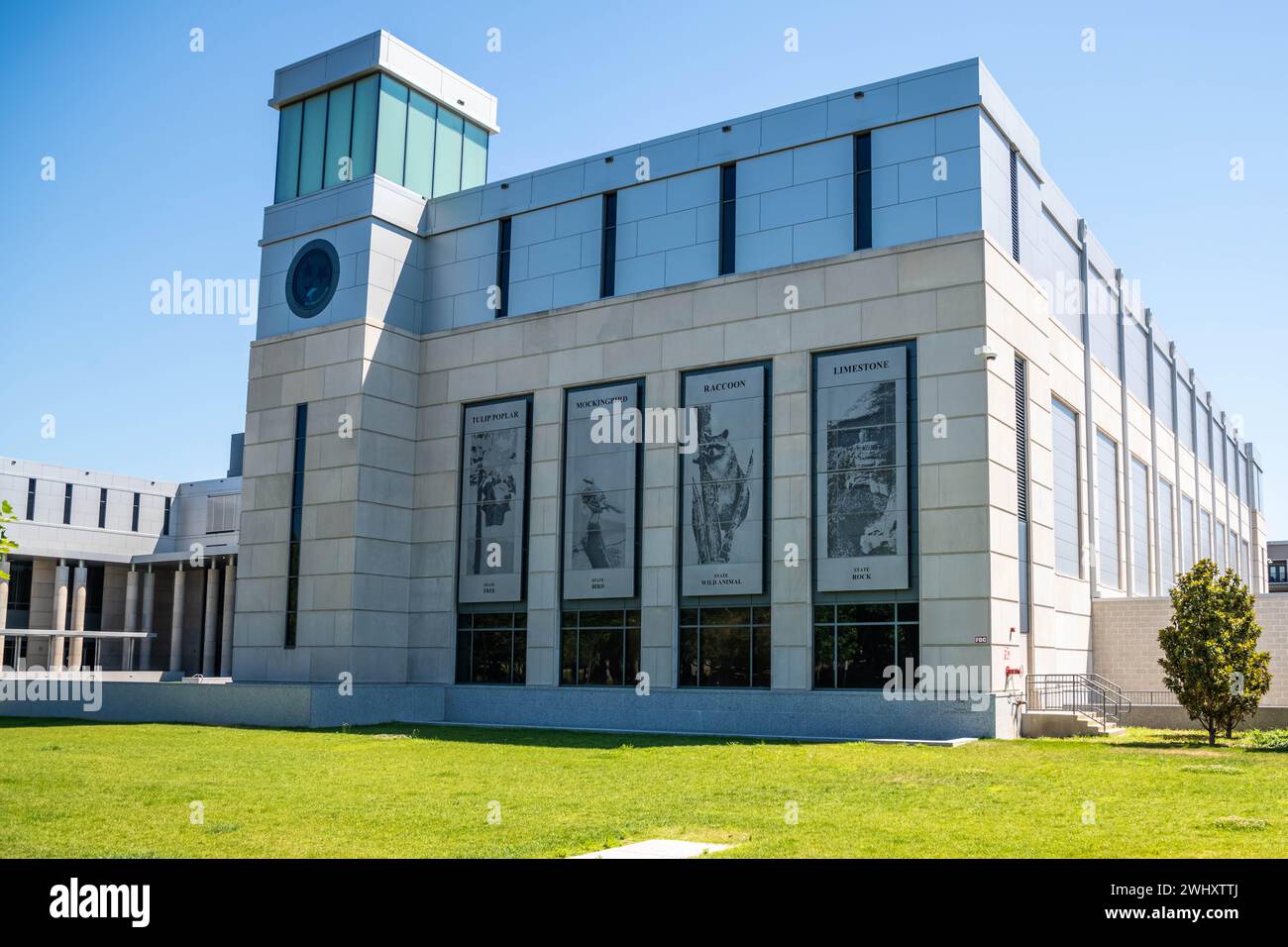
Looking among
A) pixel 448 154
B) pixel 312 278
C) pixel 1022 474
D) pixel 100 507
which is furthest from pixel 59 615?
pixel 1022 474

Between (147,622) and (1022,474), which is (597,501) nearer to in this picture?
(1022,474)

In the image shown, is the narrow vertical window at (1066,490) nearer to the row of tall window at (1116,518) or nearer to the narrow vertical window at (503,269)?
the row of tall window at (1116,518)

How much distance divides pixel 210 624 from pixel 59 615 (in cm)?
974

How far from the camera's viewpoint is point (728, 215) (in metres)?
37.7

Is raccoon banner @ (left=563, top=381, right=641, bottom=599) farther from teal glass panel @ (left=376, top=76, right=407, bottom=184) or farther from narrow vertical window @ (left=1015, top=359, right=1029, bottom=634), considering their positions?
teal glass panel @ (left=376, top=76, right=407, bottom=184)

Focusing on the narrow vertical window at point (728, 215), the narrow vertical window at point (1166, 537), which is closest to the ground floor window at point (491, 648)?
the narrow vertical window at point (728, 215)

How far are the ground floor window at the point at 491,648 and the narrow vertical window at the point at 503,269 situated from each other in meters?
10.9

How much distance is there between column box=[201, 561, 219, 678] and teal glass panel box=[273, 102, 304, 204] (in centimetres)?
3508

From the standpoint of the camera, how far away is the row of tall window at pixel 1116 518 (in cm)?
3988

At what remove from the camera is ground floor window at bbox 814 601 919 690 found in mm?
32281
